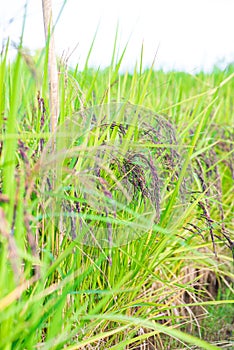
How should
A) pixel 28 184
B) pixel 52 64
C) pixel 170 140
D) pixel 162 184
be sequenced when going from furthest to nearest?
pixel 162 184 < pixel 170 140 < pixel 52 64 < pixel 28 184

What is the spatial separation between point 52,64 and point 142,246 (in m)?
0.51

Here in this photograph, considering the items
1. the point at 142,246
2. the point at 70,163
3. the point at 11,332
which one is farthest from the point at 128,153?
the point at 11,332

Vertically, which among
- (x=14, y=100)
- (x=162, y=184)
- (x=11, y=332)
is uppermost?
(x=14, y=100)

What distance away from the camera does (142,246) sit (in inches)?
49.6

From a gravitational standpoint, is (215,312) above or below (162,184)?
below

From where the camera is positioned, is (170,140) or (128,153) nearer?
(128,153)

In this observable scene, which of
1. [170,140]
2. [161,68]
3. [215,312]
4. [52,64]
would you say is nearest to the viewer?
[52,64]

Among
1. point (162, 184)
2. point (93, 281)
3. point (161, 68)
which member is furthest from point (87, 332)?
point (161, 68)

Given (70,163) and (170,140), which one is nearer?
(70,163)

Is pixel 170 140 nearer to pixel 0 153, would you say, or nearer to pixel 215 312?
pixel 0 153

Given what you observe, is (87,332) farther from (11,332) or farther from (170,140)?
(170,140)

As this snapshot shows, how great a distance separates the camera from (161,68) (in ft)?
13.4

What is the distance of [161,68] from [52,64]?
308 cm

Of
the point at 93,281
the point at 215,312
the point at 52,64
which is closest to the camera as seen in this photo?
the point at 52,64
